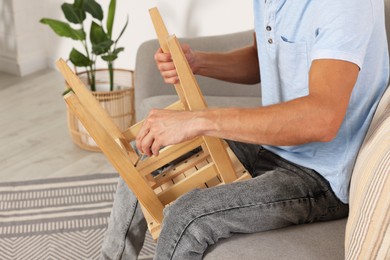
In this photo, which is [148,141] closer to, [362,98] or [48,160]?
[362,98]

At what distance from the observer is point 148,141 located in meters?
1.40

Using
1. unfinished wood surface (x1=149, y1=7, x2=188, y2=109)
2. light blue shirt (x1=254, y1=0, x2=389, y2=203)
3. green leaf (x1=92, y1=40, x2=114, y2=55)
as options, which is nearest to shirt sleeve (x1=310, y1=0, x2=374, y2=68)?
light blue shirt (x1=254, y1=0, x2=389, y2=203)

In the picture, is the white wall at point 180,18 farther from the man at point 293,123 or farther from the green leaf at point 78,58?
the man at point 293,123

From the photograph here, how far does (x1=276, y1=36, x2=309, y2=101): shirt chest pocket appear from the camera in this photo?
1.46 m

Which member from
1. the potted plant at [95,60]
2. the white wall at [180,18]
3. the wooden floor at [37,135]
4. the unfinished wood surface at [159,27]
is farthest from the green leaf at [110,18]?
the unfinished wood surface at [159,27]

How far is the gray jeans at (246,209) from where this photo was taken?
4.53ft

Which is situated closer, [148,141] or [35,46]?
[148,141]

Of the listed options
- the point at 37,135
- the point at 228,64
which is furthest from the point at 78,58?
the point at 228,64

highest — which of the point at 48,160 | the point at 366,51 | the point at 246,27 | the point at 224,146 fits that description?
the point at 366,51

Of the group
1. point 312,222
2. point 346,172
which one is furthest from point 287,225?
point 346,172

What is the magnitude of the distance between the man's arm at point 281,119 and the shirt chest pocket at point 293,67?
5.6 inches

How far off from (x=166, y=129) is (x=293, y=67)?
316 mm

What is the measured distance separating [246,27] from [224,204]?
5.06 ft

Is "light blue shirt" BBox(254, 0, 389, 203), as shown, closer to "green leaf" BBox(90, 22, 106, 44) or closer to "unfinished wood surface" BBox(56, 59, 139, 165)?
"unfinished wood surface" BBox(56, 59, 139, 165)
